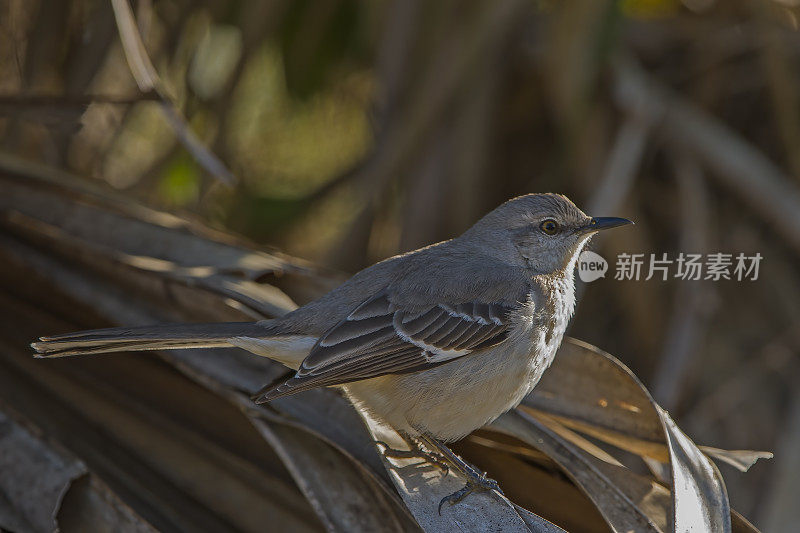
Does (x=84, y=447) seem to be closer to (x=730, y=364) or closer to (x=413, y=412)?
(x=413, y=412)

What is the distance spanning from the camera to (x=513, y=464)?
2.65m

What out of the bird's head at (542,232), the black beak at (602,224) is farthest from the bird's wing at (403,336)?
the black beak at (602,224)

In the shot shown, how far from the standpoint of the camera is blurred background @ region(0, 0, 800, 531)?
4387 mm

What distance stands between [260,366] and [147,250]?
621 millimetres

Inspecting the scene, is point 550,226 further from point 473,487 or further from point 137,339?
point 137,339

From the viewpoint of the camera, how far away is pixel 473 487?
2.58 m

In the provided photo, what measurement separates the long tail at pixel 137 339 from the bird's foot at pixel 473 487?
2.85 feet

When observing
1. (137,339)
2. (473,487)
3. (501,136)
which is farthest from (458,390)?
(501,136)

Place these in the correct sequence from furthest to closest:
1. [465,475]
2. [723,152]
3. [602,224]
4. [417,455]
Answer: [723,152]
[602,224]
[417,455]
[465,475]

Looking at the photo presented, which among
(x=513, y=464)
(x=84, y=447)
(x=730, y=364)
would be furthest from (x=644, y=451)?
(x=730, y=364)

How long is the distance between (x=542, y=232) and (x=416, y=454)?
1.08 metres

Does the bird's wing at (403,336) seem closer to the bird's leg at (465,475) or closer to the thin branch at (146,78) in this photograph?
the bird's leg at (465,475)

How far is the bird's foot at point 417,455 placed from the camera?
2.78 metres

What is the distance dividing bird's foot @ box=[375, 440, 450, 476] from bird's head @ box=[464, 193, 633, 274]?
0.89 meters
